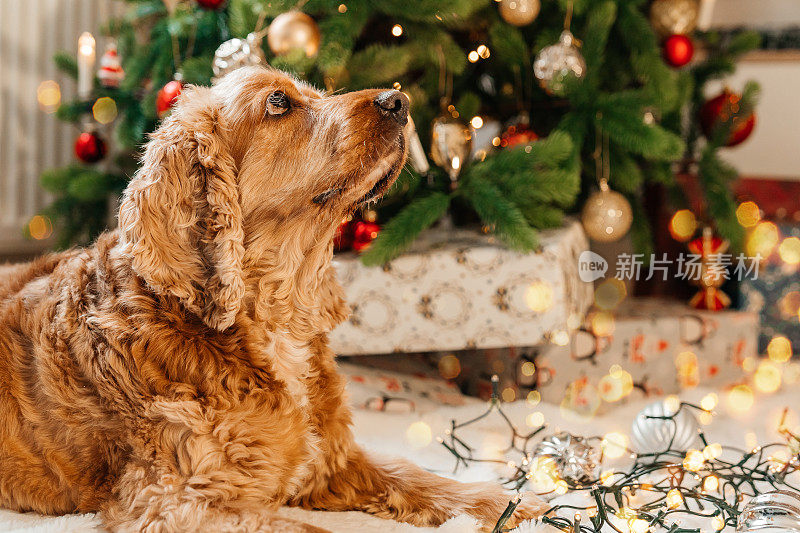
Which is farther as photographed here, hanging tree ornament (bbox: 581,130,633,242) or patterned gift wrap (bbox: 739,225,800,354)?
patterned gift wrap (bbox: 739,225,800,354)

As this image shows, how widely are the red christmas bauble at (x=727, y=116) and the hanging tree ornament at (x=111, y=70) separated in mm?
2065

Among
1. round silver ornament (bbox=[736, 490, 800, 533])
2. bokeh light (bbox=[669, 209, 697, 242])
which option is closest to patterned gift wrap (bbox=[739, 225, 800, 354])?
bokeh light (bbox=[669, 209, 697, 242])

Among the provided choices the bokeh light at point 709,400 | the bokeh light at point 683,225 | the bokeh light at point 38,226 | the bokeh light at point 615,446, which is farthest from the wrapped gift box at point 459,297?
the bokeh light at point 38,226

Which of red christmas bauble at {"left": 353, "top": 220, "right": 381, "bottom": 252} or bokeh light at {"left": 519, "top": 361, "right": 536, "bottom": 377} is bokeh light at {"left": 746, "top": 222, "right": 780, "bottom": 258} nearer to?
bokeh light at {"left": 519, "top": 361, "right": 536, "bottom": 377}

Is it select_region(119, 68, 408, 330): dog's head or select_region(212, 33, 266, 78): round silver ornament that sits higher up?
select_region(212, 33, 266, 78): round silver ornament

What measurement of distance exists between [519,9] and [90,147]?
1466 mm

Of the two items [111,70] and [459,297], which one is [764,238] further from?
[111,70]

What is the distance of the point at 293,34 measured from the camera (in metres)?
1.86

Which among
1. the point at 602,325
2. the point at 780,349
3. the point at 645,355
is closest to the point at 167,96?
the point at 602,325

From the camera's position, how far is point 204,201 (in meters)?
1.31

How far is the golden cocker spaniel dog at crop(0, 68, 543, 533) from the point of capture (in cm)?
123

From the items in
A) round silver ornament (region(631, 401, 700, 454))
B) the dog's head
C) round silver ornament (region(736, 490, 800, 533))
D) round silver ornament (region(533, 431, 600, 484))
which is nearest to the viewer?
round silver ornament (region(736, 490, 800, 533))

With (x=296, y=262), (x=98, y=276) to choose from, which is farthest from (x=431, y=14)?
(x=98, y=276)

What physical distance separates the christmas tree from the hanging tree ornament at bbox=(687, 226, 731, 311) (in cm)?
14
